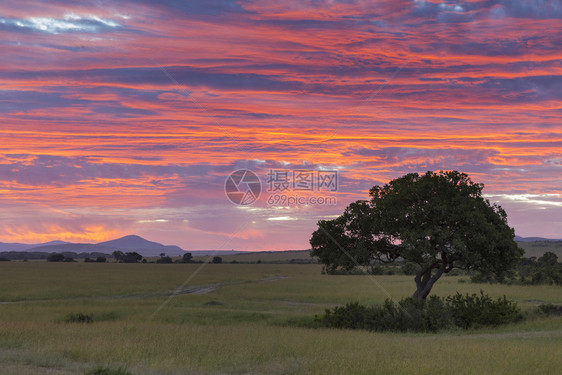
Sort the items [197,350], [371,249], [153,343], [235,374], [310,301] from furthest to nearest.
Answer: [310,301] → [371,249] → [153,343] → [197,350] → [235,374]

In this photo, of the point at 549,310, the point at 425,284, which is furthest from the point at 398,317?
the point at 549,310

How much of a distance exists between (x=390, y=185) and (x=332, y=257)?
5496 millimetres

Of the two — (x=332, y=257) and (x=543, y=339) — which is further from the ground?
(x=332, y=257)

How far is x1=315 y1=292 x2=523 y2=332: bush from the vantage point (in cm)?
2870

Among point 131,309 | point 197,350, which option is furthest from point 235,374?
point 131,309

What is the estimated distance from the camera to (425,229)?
3023 centimetres

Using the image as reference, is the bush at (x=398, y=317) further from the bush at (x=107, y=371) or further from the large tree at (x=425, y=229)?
the bush at (x=107, y=371)

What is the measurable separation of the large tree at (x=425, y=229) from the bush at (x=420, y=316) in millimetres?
2104

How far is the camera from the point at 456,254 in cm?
3114

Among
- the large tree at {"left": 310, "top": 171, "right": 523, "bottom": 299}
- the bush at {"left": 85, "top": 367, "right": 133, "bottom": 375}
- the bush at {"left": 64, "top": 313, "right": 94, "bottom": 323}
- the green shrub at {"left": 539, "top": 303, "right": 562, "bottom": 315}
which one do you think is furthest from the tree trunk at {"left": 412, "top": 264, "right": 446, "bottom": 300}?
the bush at {"left": 85, "top": 367, "right": 133, "bottom": 375}

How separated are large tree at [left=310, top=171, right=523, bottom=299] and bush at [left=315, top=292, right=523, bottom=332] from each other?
210 centimetres

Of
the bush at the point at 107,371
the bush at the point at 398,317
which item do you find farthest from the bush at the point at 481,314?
the bush at the point at 107,371

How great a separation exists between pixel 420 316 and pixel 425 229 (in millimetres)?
4701

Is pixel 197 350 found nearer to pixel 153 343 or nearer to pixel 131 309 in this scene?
pixel 153 343
